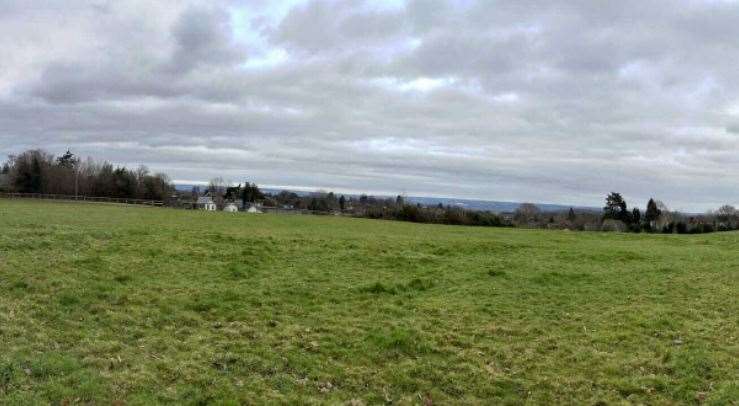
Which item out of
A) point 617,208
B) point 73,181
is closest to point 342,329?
point 617,208

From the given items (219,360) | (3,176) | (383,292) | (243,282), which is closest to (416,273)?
(383,292)

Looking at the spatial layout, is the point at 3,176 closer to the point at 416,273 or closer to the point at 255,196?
the point at 255,196

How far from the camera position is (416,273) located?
1691cm

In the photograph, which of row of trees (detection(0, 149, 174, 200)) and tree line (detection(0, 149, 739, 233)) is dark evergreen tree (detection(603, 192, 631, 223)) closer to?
tree line (detection(0, 149, 739, 233))

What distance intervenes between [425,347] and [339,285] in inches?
203

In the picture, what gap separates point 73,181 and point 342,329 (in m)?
122

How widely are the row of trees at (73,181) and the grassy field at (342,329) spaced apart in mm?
102809

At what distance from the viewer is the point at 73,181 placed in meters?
116

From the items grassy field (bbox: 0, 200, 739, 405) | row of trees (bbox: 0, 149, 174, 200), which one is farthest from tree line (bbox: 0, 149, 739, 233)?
grassy field (bbox: 0, 200, 739, 405)

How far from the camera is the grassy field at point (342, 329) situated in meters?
7.42

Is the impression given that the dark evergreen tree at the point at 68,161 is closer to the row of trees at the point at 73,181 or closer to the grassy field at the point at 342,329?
the row of trees at the point at 73,181

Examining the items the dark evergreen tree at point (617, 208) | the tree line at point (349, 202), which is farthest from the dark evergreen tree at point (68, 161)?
the dark evergreen tree at point (617, 208)

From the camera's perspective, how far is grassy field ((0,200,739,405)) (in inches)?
292

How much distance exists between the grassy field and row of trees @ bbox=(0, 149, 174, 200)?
10281cm
